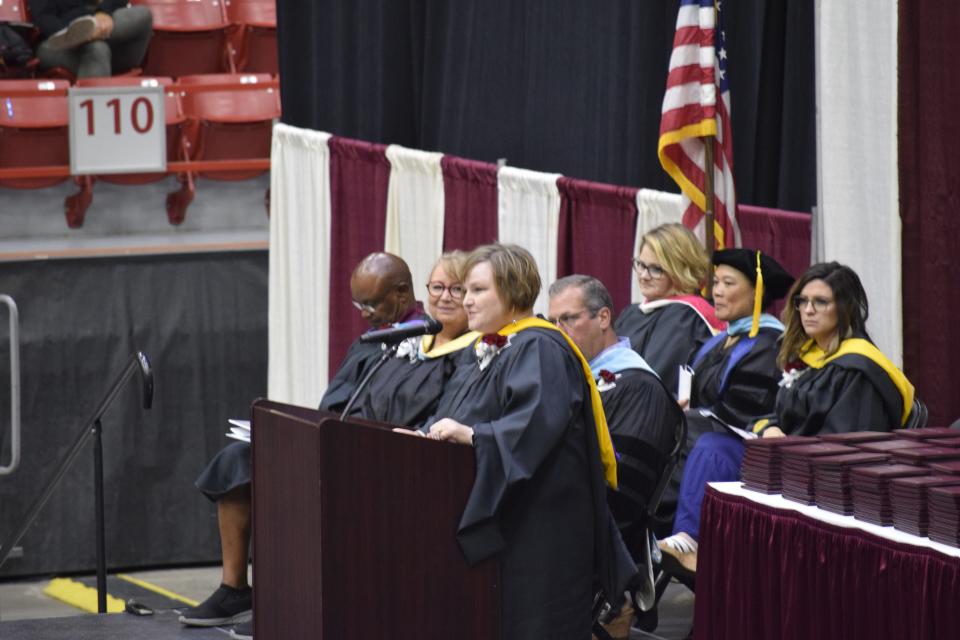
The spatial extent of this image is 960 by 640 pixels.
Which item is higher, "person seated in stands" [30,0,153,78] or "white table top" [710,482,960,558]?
"person seated in stands" [30,0,153,78]

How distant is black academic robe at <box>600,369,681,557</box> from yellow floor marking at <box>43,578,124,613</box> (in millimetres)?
4528

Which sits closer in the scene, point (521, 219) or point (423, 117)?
point (521, 219)

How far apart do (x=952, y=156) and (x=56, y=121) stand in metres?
6.65

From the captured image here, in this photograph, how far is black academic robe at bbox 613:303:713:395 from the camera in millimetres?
6309

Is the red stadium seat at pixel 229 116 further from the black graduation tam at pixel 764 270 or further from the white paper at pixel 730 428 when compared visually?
the white paper at pixel 730 428

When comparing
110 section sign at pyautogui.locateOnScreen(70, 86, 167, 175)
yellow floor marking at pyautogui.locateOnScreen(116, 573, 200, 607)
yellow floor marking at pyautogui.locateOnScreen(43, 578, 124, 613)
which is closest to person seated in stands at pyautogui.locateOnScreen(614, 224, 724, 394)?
yellow floor marking at pyautogui.locateOnScreen(116, 573, 200, 607)

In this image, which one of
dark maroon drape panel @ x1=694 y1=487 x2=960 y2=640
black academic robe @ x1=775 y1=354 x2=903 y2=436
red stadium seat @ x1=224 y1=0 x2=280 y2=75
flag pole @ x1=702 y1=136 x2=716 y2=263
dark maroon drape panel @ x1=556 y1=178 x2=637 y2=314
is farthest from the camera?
red stadium seat @ x1=224 y1=0 x2=280 y2=75

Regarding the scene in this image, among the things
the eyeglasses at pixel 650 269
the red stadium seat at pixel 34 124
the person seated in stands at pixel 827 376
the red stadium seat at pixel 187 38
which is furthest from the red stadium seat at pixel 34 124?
the person seated in stands at pixel 827 376

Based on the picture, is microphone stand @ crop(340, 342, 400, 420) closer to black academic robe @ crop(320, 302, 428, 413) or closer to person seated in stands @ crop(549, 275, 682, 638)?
person seated in stands @ crop(549, 275, 682, 638)

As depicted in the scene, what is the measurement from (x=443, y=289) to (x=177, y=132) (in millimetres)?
5905

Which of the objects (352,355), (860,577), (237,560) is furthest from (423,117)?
(860,577)

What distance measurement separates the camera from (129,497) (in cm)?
1027

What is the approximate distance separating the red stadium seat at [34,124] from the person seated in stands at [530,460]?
6724 mm

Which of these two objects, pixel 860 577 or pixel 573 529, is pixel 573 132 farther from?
pixel 860 577
